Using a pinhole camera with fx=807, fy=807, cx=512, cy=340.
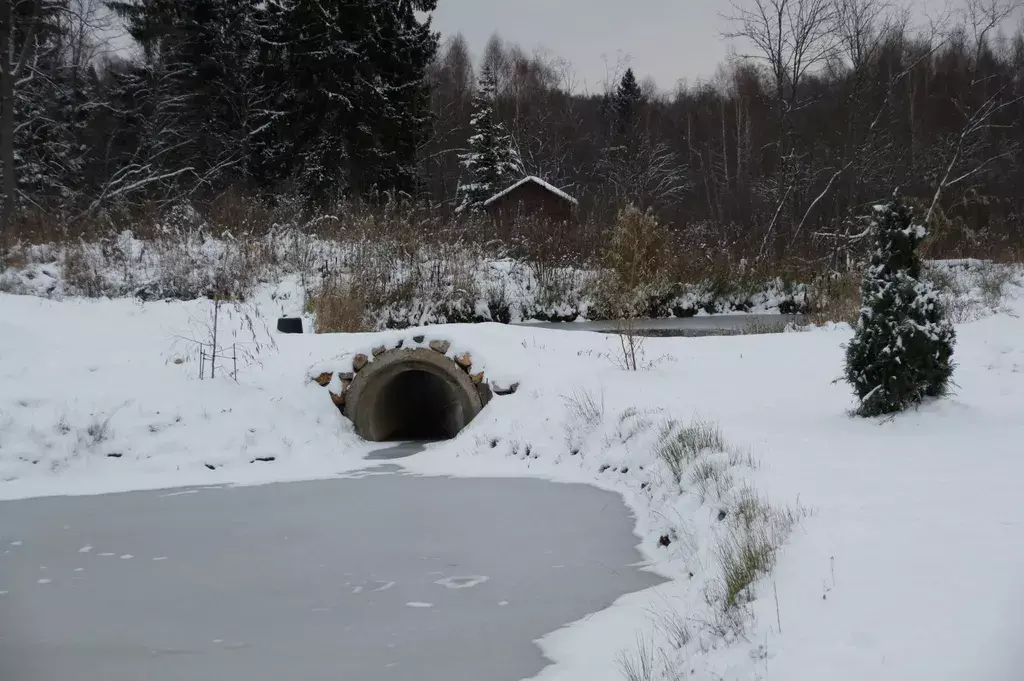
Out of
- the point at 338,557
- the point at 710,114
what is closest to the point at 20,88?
the point at 338,557

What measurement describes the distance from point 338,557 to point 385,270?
10.3m

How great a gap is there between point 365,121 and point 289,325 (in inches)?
615

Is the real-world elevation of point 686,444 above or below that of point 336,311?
below

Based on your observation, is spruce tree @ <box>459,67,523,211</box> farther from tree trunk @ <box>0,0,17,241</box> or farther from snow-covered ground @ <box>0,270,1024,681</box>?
snow-covered ground @ <box>0,270,1024,681</box>

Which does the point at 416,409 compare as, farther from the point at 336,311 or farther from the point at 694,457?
the point at 694,457

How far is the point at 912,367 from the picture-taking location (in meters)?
5.52

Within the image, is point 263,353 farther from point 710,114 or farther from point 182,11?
point 710,114

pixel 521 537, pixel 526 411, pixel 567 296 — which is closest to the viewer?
pixel 521 537

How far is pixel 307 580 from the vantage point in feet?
13.9

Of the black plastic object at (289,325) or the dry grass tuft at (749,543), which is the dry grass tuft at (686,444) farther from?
the black plastic object at (289,325)

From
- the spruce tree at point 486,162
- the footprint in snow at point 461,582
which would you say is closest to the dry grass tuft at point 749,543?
the footprint in snow at point 461,582

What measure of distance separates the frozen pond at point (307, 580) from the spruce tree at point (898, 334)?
201cm

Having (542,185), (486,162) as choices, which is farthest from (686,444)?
(486,162)

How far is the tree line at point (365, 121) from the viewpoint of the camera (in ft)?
70.7
